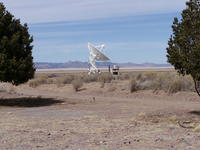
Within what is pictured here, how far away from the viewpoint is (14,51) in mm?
34219

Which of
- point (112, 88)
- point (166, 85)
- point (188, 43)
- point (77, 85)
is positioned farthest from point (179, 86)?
point (188, 43)

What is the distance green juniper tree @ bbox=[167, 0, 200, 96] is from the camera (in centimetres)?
2223

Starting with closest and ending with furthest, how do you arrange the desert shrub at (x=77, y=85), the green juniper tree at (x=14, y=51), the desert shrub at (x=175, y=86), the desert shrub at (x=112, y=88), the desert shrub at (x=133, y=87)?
the green juniper tree at (x=14, y=51) → the desert shrub at (x=175, y=86) → the desert shrub at (x=133, y=87) → the desert shrub at (x=112, y=88) → the desert shrub at (x=77, y=85)

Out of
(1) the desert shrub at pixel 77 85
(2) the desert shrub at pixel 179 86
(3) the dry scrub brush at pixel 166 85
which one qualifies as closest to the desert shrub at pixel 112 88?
(3) the dry scrub brush at pixel 166 85

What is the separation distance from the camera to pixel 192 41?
23.0 meters

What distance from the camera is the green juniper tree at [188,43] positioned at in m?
22.2

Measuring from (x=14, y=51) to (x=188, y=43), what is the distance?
15.2m

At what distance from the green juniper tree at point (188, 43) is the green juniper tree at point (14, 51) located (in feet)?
42.0

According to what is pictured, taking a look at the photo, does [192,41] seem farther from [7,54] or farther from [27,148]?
[7,54]

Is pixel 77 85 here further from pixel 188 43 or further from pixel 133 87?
pixel 188 43

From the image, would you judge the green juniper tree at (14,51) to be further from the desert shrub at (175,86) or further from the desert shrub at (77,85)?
the desert shrub at (77,85)

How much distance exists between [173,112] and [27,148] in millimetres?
12027

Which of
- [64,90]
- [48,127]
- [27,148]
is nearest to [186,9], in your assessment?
[48,127]

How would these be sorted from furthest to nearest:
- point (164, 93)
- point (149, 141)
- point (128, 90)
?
point (128, 90) → point (164, 93) → point (149, 141)
